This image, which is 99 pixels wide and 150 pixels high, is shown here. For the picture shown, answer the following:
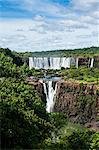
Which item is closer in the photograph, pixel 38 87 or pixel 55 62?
pixel 38 87

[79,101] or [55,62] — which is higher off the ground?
[55,62]


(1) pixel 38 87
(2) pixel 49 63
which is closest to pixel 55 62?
(2) pixel 49 63

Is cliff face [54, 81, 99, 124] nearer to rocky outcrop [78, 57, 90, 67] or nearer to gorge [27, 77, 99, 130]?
→ gorge [27, 77, 99, 130]

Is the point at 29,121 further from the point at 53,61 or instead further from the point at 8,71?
the point at 53,61

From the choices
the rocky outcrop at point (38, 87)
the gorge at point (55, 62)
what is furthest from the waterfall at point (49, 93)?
the gorge at point (55, 62)

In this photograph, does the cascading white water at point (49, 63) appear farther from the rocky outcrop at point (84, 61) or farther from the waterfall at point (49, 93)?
the waterfall at point (49, 93)

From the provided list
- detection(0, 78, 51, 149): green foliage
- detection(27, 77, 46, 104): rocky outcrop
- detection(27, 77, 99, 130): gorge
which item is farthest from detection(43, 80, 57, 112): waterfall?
detection(0, 78, 51, 149): green foliage

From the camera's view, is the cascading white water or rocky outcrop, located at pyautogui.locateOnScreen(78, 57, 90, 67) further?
rocky outcrop, located at pyautogui.locateOnScreen(78, 57, 90, 67)

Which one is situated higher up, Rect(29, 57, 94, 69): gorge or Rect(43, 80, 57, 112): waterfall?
Rect(29, 57, 94, 69): gorge

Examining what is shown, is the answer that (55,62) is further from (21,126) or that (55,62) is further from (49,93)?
(21,126)

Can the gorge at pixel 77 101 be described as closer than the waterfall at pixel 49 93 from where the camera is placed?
Yes
